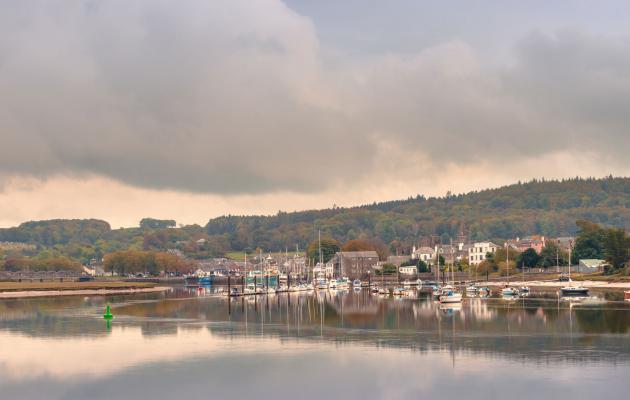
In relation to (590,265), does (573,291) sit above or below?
below

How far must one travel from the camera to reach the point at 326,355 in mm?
61969

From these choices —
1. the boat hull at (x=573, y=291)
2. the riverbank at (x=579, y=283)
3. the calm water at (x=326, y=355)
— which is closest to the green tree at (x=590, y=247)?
the riverbank at (x=579, y=283)

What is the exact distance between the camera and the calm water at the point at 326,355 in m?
47.9

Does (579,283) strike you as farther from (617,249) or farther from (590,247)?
(590,247)

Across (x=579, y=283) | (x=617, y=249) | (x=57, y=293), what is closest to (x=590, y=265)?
(x=617, y=249)

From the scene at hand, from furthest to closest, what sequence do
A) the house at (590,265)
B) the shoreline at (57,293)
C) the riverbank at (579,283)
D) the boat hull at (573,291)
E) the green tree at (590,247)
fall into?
the green tree at (590,247), the house at (590,265), the shoreline at (57,293), the riverbank at (579,283), the boat hull at (573,291)

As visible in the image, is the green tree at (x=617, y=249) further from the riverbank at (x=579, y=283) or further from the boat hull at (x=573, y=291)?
the boat hull at (x=573, y=291)

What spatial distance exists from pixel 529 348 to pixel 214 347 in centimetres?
2403

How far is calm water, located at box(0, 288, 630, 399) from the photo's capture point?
4794 centimetres

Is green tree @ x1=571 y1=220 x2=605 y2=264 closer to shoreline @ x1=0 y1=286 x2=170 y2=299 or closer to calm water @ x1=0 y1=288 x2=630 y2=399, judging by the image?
calm water @ x1=0 y1=288 x2=630 y2=399

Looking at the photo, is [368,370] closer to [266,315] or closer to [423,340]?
[423,340]

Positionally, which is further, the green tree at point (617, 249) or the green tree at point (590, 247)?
the green tree at point (590, 247)

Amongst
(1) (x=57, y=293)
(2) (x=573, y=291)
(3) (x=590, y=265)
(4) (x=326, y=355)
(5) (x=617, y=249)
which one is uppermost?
(5) (x=617, y=249)

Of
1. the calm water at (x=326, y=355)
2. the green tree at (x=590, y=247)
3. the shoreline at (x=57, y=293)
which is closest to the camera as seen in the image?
the calm water at (x=326, y=355)
